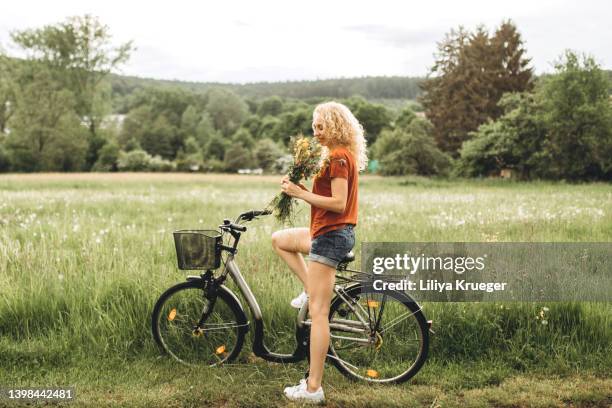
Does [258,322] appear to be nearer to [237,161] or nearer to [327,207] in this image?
[327,207]

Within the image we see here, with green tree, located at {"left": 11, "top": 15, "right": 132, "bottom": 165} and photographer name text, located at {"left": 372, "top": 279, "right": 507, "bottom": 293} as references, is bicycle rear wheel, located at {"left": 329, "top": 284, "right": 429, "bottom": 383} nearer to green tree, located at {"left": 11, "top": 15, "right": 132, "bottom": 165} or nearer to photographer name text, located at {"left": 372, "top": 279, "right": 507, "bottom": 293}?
photographer name text, located at {"left": 372, "top": 279, "right": 507, "bottom": 293}

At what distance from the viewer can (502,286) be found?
Result: 6.65 m

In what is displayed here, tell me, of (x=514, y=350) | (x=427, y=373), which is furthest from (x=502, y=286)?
(x=427, y=373)

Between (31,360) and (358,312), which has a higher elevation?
(358,312)

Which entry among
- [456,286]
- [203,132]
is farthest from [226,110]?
[456,286]

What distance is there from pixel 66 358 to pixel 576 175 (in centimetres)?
3599

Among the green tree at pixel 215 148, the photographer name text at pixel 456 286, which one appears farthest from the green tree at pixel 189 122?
the photographer name text at pixel 456 286

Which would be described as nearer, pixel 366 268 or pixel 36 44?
pixel 366 268

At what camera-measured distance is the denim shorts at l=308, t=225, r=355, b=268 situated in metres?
4.48

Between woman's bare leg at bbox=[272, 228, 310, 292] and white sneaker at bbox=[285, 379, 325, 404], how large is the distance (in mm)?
909

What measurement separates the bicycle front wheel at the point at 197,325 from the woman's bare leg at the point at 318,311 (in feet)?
3.43

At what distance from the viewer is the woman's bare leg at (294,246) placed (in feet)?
16.4

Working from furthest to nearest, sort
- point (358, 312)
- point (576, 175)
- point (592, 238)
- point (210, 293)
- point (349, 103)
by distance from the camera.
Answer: point (349, 103)
point (576, 175)
point (592, 238)
point (210, 293)
point (358, 312)

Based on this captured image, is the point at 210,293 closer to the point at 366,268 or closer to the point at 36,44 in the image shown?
the point at 366,268
